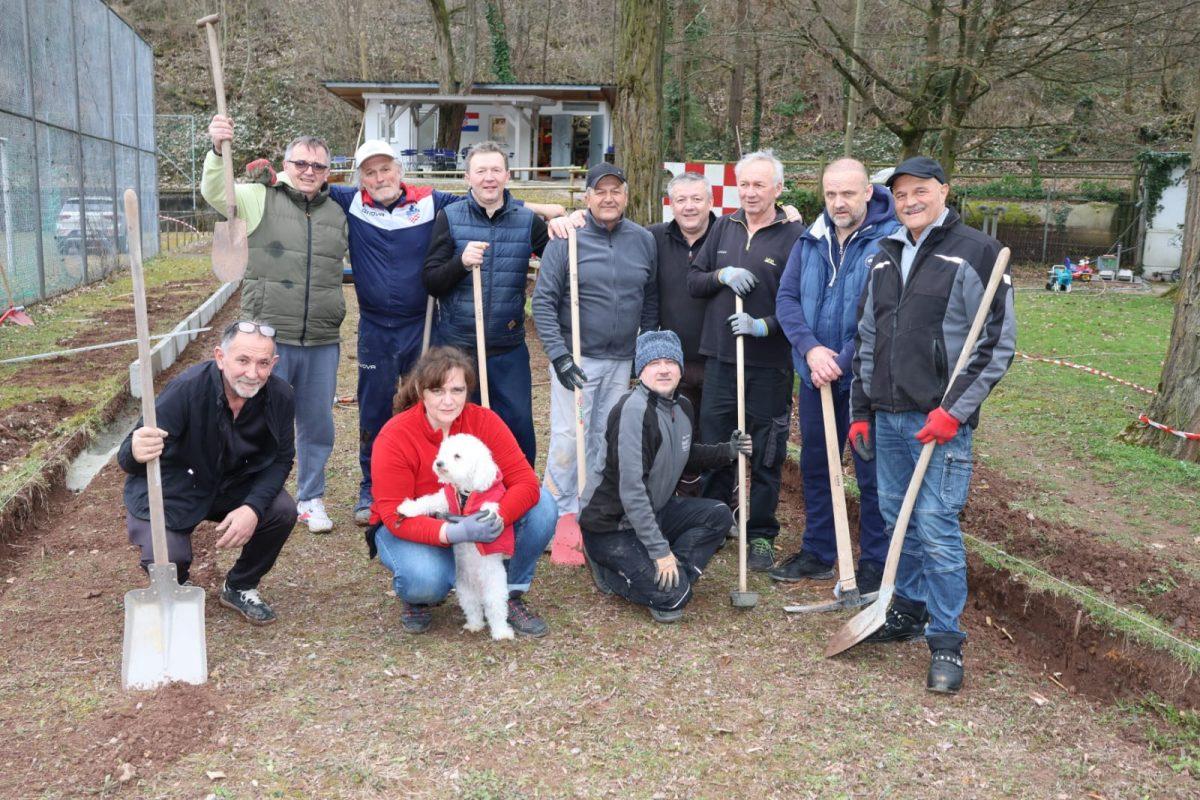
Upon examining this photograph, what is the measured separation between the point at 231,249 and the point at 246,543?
1.43 metres

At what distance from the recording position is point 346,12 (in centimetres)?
3756

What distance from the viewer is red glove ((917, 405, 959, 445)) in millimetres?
3537

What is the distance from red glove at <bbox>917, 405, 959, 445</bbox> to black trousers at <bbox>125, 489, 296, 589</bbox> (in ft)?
8.45

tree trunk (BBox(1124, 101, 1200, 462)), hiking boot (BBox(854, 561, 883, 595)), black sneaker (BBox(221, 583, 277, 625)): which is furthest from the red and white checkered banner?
black sneaker (BBox(221, 583, 277, 625))

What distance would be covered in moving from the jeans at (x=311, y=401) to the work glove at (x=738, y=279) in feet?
6.56

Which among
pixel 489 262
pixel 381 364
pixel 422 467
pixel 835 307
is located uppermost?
pixel 489 262

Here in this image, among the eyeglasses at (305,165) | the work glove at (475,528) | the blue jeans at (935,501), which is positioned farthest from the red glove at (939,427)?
the eyeglasses at (305,165)

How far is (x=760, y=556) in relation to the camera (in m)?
4.98

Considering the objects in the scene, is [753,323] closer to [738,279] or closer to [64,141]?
[738,279]

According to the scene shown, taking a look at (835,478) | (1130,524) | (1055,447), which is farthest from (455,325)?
(1055,447)

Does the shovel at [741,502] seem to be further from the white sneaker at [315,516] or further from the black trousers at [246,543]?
the white sneaker at [315,516]

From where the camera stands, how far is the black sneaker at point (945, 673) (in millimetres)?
3721

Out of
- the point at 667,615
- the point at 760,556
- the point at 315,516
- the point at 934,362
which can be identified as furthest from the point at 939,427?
the point at 315,516

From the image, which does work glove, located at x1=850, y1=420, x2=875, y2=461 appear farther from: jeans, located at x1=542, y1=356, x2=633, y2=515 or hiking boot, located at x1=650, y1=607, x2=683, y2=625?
jeans, located at x1=542, y1=356, x2=633, y2=515
